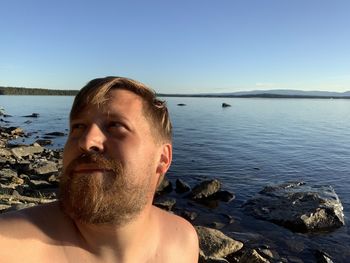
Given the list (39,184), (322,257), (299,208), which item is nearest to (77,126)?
(322,257)

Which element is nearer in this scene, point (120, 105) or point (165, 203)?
point (120, 105)

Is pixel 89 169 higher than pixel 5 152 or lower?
higher

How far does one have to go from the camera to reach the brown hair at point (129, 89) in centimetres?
233

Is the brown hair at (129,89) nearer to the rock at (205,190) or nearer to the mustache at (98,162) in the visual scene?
the mustache at (98,162)

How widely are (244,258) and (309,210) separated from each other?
19.5 feet

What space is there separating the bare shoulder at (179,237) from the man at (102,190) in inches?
8.0

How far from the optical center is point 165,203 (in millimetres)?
16016

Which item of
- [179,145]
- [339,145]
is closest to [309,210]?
[179,145]

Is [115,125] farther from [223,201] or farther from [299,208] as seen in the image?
[223,201]

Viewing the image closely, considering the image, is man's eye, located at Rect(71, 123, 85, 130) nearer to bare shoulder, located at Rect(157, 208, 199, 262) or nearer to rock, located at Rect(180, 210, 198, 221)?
bare shoulder, located at Rect(157, 208, 199, 262)

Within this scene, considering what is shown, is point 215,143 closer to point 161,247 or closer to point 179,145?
point 179,145

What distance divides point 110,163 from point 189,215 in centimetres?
1320

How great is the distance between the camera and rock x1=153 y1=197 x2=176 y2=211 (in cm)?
1571

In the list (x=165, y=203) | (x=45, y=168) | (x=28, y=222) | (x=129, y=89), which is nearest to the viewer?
(x=28, y=222)
